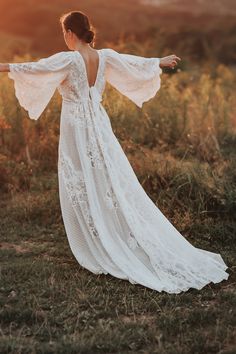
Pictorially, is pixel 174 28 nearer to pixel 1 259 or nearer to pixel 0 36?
pixel 0 36

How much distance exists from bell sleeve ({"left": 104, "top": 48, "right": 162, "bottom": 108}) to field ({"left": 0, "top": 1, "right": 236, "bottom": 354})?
1.19 m

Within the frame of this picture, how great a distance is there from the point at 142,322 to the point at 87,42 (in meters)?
2.21

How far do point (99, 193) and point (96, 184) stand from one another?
0.25 feet

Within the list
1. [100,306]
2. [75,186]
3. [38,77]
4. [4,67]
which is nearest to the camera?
[100,306]

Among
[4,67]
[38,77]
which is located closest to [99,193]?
[38,77]

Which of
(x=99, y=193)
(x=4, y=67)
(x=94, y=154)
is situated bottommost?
(x=99, y=193)

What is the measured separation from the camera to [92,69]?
5043mm

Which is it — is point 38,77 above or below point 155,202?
above

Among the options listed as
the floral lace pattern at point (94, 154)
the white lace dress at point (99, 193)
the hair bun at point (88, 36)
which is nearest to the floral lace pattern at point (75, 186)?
the white lace dress at point (99, 193)

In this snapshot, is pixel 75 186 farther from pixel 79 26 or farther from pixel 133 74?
pixel 79 26

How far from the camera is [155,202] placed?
21.1 ft

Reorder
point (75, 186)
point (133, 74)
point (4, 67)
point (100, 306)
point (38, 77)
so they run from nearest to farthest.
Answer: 1. point (100, 306)
2. point (4, 67)
3. point (38, 77)
4. point (75, 186)
5. point (133, 74)

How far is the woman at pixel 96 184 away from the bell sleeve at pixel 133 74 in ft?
0.06

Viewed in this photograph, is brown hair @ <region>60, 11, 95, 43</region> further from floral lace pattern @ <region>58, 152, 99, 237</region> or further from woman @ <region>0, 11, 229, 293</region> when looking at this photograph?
floral lace pattern @ <region>58, 152, 99, 237</region>
